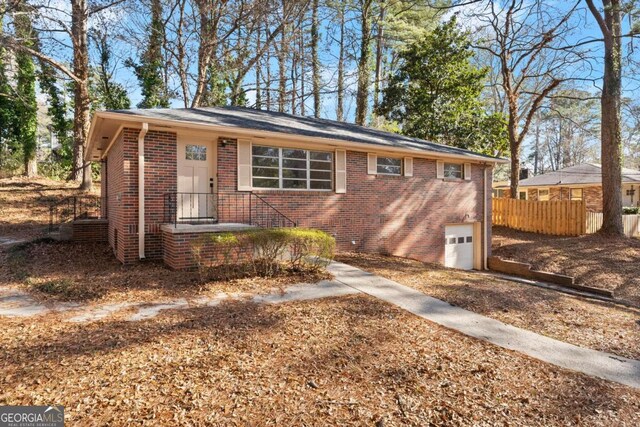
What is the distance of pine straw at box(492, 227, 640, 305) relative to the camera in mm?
9773

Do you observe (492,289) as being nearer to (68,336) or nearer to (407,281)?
(407,281)

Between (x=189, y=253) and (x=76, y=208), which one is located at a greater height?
(x=76, y=208)

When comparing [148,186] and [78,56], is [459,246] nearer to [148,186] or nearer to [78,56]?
[148,186]

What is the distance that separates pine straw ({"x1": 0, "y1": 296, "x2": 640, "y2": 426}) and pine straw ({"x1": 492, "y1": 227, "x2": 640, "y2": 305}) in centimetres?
765

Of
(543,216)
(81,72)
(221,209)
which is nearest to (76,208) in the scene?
(81,72)

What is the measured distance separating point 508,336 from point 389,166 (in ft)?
24.0

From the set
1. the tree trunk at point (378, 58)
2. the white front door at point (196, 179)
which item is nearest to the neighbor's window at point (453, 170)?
the white front door at point (196, 179)

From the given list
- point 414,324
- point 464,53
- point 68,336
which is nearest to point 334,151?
point 414,324

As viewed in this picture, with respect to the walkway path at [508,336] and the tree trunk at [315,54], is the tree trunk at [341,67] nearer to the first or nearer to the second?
the tree trunk at [315,54]

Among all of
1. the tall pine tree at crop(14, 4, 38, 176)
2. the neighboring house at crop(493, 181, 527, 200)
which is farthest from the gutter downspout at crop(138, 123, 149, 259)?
the neighboring house at crop(493, 181, 527, 200)

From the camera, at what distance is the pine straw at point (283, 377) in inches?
105

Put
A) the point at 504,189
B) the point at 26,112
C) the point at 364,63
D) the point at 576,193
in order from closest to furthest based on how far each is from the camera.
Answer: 1. the point at 364,63
2. the point at 26,112
3. the point at 576,193
4. the point at 504,189

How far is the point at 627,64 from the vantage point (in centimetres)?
1277

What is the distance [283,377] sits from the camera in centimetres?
313
